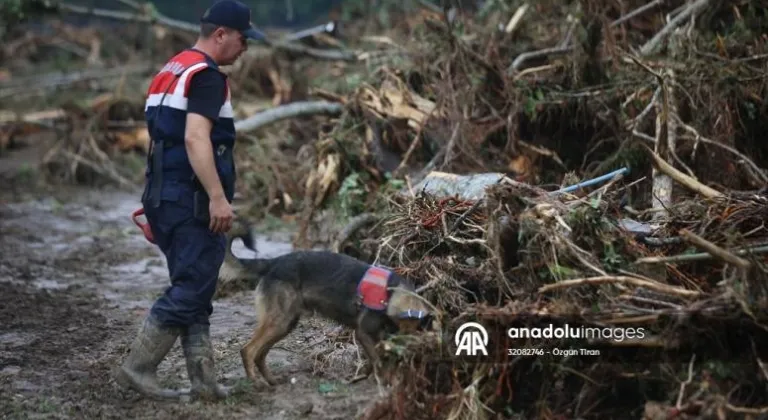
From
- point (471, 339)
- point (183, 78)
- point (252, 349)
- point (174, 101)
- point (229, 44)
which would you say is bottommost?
point (252, 349)

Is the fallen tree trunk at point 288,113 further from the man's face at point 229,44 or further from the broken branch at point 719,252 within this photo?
the broken branch at point 719,252

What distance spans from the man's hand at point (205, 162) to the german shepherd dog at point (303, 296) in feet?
1.71

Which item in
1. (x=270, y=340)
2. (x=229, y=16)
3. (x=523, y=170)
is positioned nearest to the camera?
(x=229, y=16)

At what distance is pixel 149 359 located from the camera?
18.3 feet

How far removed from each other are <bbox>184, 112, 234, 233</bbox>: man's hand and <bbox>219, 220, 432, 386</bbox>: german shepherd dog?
520 millimetres

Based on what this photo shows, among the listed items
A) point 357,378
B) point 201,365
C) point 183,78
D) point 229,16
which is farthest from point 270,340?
point 229,16

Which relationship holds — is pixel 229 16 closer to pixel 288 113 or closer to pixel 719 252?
pixel 719 252

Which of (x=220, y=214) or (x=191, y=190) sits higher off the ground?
(x=191, y=190)

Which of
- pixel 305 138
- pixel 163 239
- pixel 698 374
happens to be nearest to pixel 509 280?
pixel 698 374

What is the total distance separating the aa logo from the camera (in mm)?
5023

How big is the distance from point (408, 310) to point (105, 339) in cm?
258

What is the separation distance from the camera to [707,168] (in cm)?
830

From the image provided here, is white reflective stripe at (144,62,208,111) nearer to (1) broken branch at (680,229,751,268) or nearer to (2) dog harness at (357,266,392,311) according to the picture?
(2) dog harness at (357,266,392,311)

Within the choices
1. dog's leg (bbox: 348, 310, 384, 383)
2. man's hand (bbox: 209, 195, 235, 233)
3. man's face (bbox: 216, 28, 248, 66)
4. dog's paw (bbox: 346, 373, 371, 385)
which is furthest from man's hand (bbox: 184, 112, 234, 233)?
dog's paw (bbox: 346, 373, 371, 385)
